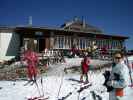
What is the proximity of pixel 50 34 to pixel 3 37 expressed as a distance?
202 inches

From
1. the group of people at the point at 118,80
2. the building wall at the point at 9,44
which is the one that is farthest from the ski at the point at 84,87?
the building wall at the point at 9,44

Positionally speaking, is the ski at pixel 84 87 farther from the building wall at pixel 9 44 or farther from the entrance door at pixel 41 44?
the building wall at pixel 9 44

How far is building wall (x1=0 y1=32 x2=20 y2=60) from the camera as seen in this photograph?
2781cm

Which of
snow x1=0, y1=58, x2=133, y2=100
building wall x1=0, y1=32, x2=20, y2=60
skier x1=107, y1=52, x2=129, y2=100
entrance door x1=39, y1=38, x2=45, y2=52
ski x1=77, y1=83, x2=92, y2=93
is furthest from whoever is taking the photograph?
entrance door x1=39, y1=38, x2=45, y2=52

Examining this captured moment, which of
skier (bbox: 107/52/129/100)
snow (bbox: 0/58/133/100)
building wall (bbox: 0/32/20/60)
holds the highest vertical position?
building wall (bbox: 0/32/20/60)

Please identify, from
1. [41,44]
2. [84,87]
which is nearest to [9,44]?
[41,44]

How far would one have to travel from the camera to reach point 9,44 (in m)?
28.1

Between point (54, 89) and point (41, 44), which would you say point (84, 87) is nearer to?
point (54, 89)

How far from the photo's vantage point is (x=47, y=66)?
70.9ft

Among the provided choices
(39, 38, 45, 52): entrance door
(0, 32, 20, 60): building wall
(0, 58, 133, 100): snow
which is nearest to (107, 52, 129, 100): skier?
(0, 58, 133, 100): snow

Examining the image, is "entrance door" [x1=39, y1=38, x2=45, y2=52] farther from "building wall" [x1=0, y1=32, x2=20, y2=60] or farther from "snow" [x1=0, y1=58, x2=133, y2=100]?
"snow" [x1=0, y1=58, x2=133, y2=100]

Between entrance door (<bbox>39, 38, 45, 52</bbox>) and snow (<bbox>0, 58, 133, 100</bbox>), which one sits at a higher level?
entrance door (<bbox>39, 38, 45, 52</bbox>)

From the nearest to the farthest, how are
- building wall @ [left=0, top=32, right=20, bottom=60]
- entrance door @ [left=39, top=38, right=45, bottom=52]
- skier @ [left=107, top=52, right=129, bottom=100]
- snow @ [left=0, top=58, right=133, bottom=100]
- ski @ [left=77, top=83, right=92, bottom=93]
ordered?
skier @ [left=107, top=52, right=129, bottom=100], snow @ [left=0, top=58, right=133, bottom=100], ski @ [left=77, top=83, right=92, bottom=93], building wall @ [left=0, top=32, right=20, bottom=60], entrance door @ [left=39, top=38, right=45, bottom=52]

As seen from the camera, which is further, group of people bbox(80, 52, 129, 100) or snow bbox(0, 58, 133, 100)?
snow bbox(0, 58, 133, 100)
